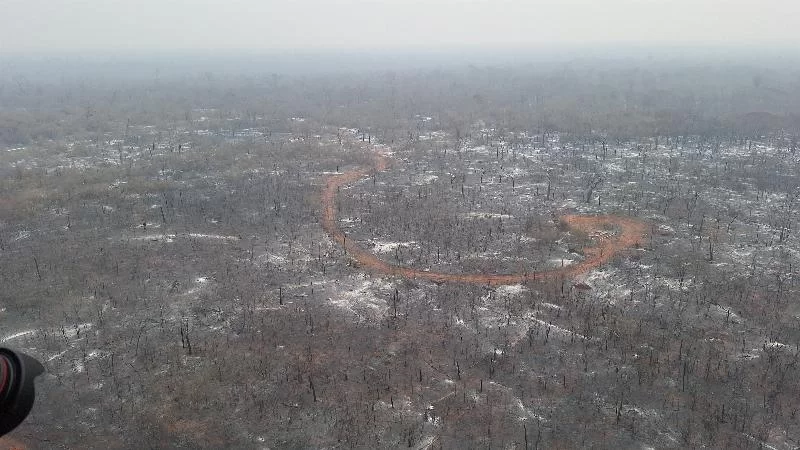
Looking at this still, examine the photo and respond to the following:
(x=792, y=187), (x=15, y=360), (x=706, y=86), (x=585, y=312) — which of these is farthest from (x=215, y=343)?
(x=706, y=86)

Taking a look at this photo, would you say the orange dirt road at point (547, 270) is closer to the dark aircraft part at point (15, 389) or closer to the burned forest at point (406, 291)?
the burned forest at point (406, 291)

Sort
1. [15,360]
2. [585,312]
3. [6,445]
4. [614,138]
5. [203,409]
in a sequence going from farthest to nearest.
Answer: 1. [614,138]
2. [585,312]
3. [203,409]
4. [6,445]
5. [15,360]

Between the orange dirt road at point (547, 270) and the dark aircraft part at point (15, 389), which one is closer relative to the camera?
the dark aircraft part at point (15, 389)

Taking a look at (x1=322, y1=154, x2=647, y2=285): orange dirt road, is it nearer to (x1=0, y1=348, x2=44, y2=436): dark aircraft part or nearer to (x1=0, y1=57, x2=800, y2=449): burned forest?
(x1=0, y1=57, x2=800, y2=449): burned forest

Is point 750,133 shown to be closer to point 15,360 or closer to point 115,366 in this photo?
point 115,366

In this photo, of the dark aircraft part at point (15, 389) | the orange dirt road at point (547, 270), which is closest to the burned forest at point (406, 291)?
the orange dirt road at point (547, 270)
